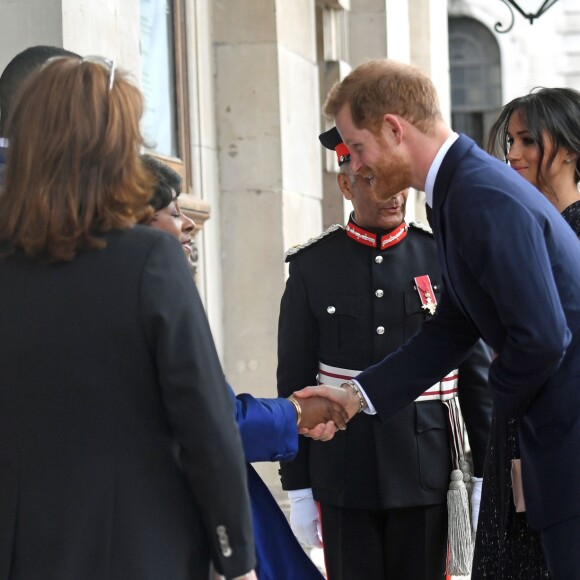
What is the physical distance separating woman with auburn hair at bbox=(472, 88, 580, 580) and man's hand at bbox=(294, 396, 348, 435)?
1.62 feet

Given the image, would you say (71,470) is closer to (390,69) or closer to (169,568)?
(169,568)

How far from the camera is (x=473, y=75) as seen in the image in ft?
79.2

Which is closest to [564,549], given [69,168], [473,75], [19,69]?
[69,168]

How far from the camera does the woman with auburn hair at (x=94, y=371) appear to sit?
2562 mm

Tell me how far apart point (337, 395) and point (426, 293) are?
51cm

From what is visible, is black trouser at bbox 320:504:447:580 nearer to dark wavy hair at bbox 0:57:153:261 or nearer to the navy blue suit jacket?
the navy blue suit jacket

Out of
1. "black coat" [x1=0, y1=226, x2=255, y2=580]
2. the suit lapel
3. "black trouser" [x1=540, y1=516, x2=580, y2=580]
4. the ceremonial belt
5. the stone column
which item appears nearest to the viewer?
"black coat" [x1=0, y1=226, x2=255, y2=580]

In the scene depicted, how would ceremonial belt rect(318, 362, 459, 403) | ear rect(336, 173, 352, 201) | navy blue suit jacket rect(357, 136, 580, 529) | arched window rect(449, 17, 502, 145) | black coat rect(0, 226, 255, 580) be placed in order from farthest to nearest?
1. arched window rect(449, 17, 502, 145)
2. ear rect(336, 173, 352, 201)
3. ceremonial belt rect(318, 362, 459, 403)
4. navy blue suit jacket rect(357, 136, 580, 529)
5. black coat rect(0, 226, 255, 580)

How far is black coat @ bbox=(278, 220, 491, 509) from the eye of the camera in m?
4.07

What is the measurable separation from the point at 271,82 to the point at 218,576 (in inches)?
179

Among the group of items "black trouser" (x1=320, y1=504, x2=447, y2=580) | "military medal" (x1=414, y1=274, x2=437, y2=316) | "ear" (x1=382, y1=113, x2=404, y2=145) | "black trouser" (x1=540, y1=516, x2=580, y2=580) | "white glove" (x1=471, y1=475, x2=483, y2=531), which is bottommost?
"black trouser" (x1=320, y1=504, x2=447, y2=580)

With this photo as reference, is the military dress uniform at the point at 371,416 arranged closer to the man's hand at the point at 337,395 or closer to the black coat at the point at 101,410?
the man's hand at the point at 337,395

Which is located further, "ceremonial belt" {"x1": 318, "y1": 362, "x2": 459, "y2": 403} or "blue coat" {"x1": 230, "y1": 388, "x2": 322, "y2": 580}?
"ceremonial belt" {"x1": 318, "y1": 362, "x2": 459, "y2": 403}

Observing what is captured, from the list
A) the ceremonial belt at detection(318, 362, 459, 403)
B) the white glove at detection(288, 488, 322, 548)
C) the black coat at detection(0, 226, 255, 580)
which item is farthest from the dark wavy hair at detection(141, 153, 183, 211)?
the white glove at detection(288, 488, 322, 548)
